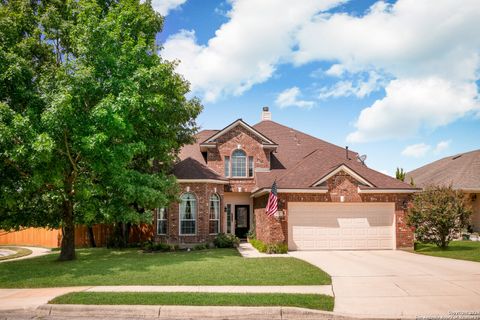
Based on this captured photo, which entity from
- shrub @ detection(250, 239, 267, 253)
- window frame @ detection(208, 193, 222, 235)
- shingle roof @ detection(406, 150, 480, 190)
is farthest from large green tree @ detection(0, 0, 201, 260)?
shingle roof @ detection(406, 150, 480, 190)

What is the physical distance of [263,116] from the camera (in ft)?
97.1

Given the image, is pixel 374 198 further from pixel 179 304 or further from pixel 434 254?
pixel 179 304

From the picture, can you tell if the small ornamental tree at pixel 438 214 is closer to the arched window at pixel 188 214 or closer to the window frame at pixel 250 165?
the window frame at pixel 250 165

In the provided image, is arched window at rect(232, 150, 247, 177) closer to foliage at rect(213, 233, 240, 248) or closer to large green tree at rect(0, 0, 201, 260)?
foliage at rect(213, 233, 240, 248)

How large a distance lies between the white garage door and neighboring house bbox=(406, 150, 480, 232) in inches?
200

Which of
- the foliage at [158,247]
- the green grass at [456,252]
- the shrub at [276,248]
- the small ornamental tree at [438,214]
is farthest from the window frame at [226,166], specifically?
the green grass at [456,252]

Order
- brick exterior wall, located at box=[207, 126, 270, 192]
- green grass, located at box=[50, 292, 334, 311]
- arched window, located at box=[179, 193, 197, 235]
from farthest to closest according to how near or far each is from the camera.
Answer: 1. brick exterior wall, located at box=[207, 126, 270, 192]
2. arched window, located at box=[179, 193, 197, 235]
3. green grass, located at box=[50, 292, 334, 311]

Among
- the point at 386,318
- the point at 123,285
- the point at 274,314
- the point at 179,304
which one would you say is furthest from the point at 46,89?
the point at 386,318

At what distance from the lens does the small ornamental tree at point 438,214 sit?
1725 centimetres

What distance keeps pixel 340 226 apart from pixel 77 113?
13.1m

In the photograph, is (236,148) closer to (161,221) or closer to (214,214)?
(214,214)

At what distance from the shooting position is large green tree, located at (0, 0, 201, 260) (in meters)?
13.2

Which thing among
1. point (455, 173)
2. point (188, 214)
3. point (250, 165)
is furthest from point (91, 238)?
point (455, 173)

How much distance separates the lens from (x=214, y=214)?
2216 centimetres
